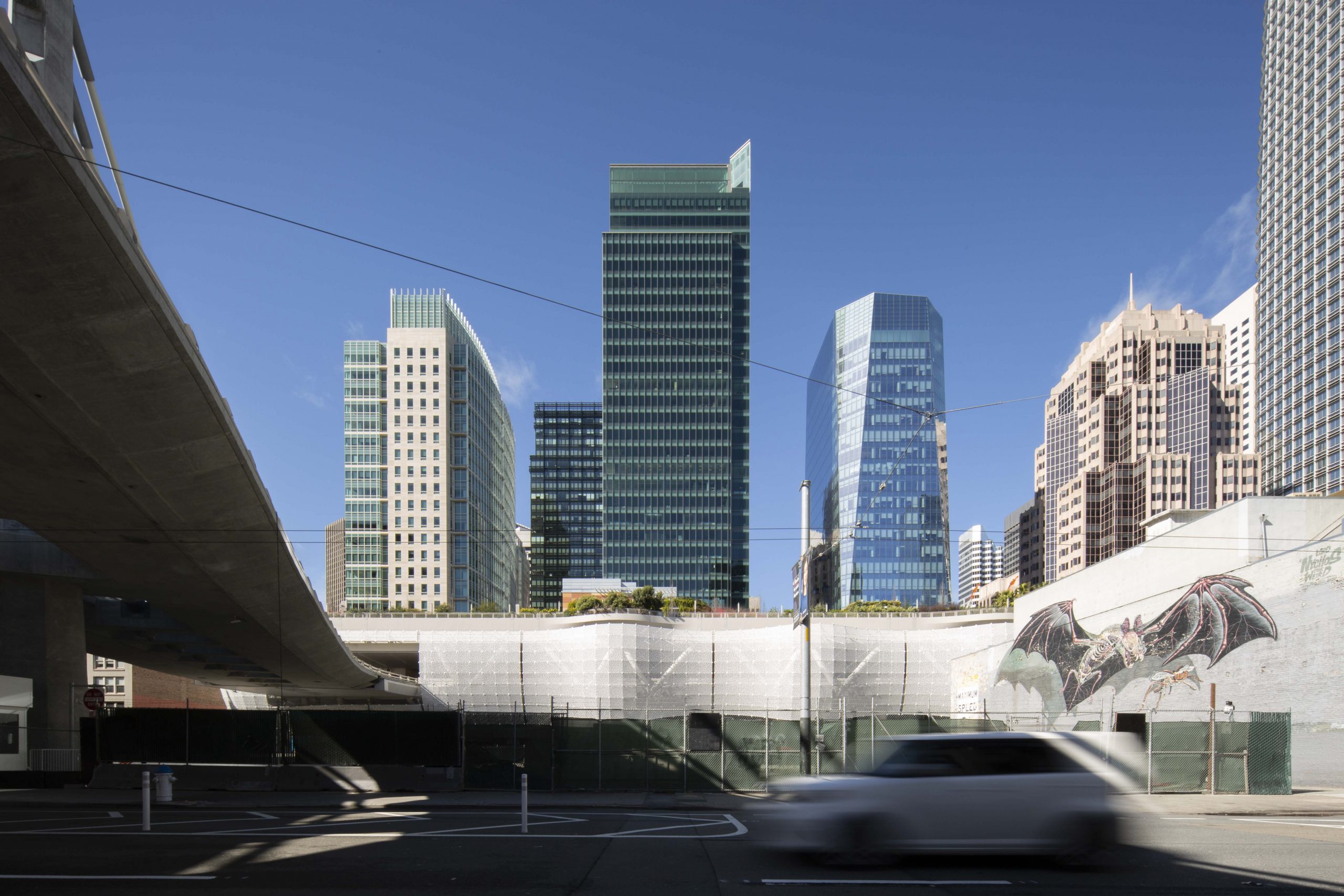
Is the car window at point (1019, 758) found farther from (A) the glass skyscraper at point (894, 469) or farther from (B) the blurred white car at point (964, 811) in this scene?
(A) the glass skyscraper at point (894, 469)

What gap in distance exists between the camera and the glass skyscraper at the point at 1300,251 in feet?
407

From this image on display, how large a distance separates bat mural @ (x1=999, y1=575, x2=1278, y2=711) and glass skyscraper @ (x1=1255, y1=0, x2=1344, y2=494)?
314 feet

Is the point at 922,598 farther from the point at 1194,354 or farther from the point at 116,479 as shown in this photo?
the point at 116,479

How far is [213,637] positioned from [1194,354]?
174692mm

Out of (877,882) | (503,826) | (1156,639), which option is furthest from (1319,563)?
(503,826)

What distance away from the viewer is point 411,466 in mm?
169250

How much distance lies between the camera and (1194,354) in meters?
172

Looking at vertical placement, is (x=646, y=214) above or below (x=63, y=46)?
above

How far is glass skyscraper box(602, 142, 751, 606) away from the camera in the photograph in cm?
16075

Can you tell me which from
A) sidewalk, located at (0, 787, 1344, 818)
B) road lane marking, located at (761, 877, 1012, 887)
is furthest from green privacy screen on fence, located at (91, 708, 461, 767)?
road lane marking, located at (761, 877, 1012, 887)

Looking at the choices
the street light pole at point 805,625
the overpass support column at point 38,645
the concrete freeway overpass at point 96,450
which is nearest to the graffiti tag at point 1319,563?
the street light pole at point 805,625

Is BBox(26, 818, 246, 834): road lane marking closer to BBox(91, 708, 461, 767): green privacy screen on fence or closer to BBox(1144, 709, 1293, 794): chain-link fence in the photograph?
BBox(91, 708, 461, 767): green privacy screen on fence

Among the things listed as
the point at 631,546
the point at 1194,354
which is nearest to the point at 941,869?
the point at 631,546

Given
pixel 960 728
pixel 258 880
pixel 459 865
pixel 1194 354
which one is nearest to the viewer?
pixel 258 880
